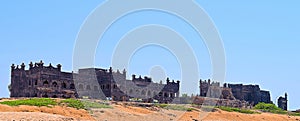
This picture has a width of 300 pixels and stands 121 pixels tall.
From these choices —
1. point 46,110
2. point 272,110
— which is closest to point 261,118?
point 272,110

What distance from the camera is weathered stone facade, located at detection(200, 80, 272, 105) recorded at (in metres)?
102

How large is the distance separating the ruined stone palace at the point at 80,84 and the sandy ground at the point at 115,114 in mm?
14033

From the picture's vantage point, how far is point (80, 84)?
83375 millimetres

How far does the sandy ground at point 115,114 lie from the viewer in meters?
48.3

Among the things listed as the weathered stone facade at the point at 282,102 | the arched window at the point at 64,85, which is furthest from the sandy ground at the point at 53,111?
the weathered stone facade at the point at 282,102

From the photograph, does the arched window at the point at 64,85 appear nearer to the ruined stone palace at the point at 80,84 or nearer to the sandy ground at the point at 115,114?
the ruined stone palace at the point at 80,84

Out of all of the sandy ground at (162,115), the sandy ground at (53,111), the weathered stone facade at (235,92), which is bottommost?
the sandy ground at (162,115)

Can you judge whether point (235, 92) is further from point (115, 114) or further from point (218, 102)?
point (115, 114)

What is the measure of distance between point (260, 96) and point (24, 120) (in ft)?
257

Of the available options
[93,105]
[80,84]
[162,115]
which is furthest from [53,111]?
[80,84]

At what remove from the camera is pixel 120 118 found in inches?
2343

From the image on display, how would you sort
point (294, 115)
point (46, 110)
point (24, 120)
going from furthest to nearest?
point (294, 115)
point (46, 110)
point (24, 120)

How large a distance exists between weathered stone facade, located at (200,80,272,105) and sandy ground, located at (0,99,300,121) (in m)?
17.8

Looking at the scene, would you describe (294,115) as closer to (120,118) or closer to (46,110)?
(120,118)
